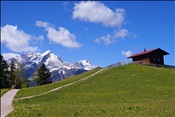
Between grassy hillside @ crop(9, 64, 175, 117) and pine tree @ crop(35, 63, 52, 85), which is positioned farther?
pine tree @ crop(35, 63, 52, 85)

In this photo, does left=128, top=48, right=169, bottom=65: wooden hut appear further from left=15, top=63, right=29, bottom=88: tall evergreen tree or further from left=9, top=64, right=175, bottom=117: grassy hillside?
left=15, top=63, right=29, bottom=88: tall evergreen tree

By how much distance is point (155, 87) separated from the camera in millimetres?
50375

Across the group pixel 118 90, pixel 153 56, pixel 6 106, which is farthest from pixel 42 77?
pixel 6 106

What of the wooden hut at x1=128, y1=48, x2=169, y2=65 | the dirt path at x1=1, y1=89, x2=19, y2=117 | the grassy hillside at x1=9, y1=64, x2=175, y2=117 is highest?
the wooden hut at x1=128, y1=48, x2=169, y2=65

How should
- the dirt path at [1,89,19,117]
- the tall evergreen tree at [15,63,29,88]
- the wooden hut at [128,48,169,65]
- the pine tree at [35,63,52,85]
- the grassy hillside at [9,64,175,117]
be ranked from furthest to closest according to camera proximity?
1. the tall evergreen tree at [15,63,29,88]
2. the pine tree at [35,63,52,85]
3. the wooden hut at [128,48,169,65]
4. the grassy hillside at [9,64,175,117]
5. the dirt path at [1,89,19,117]

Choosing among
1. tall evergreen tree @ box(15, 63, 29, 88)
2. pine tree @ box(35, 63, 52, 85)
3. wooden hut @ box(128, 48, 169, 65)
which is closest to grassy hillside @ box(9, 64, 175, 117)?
wooden hut @ box(128, 48, 169, 65)

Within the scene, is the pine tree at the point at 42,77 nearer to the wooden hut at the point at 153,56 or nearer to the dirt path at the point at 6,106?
the wooden hut at the point at 153,56

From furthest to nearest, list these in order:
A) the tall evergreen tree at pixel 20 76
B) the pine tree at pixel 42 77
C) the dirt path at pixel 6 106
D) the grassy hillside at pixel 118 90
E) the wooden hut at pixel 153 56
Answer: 1. the tall evergreen tree at pixel 20 76
2. the pine tree at pixel 42 77
3. the wooden hut at pixel 153 56
4. the grassy hillside at pixel 118 90
5. the dirt path at pixel 6 106

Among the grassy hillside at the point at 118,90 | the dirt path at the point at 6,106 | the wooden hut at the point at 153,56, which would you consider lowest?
the dirt path at the point at 6,106

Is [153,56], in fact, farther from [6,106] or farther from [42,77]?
[6,106]

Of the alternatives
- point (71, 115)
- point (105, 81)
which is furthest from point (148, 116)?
point (105, 81)

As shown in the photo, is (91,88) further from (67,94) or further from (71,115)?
(71,115)

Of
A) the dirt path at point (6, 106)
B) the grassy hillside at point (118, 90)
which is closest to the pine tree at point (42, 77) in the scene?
the grassy hillside at point (118, 90)

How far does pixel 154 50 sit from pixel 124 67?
1822cm
